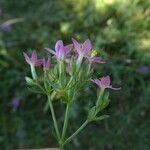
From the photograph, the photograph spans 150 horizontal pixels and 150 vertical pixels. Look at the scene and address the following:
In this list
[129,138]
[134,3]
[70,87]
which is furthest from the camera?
[134,3]

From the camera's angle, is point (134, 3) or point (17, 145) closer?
point (17, 145)

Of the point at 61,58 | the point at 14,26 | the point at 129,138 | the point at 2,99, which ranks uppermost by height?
the point at 14,26

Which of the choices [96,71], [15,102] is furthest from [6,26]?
[96,71]

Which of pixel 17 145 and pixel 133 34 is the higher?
pixel 133 34

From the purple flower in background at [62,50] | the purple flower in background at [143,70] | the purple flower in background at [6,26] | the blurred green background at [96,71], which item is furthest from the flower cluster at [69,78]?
the purple flower in background at [6,26]

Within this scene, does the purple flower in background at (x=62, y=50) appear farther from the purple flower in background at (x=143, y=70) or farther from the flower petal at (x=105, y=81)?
the purple flower in background at (x=143, y=70)

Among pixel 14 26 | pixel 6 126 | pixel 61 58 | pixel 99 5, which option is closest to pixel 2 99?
pixel 6 126

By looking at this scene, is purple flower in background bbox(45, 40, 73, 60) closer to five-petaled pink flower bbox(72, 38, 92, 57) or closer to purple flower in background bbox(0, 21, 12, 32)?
five-petaled pink flower bbox(72, 38, 92, 57)

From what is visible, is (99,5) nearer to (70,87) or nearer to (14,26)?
(14,26)

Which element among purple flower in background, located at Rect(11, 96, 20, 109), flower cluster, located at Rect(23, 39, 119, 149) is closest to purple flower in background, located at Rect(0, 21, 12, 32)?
purple flower in background, located at Rect(11, 96, 20, 109)
